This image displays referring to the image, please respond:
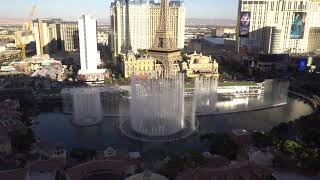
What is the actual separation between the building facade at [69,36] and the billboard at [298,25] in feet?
182

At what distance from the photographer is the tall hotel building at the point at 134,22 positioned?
7288 centimetres

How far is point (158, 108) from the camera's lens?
1195 inches

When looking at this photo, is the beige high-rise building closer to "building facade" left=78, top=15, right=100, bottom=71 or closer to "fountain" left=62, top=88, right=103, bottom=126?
"building facade" left=78, top=15, right=100, bottom=71

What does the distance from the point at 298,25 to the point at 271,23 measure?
596 centimetres

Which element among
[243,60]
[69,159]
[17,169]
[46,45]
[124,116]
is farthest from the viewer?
[46,45]

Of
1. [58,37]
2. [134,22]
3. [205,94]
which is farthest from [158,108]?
[58,37]

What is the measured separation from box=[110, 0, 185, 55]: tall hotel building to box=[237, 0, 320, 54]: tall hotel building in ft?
52.3

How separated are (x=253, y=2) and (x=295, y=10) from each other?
9.92 metres

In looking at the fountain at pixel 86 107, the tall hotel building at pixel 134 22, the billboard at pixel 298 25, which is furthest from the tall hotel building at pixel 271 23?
the fountain at pixel 86 107

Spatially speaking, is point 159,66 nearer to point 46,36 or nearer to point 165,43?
point 165,43

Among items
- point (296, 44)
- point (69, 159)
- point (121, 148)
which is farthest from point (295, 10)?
point (69, 159)

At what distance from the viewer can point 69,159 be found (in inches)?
959

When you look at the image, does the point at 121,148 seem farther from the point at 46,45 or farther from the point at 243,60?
the point at 46,45

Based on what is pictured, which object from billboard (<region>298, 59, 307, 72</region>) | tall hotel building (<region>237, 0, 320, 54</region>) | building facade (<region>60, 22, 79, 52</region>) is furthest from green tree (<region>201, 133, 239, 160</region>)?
building facade (<region>60, 22, 79, 52</region>)
